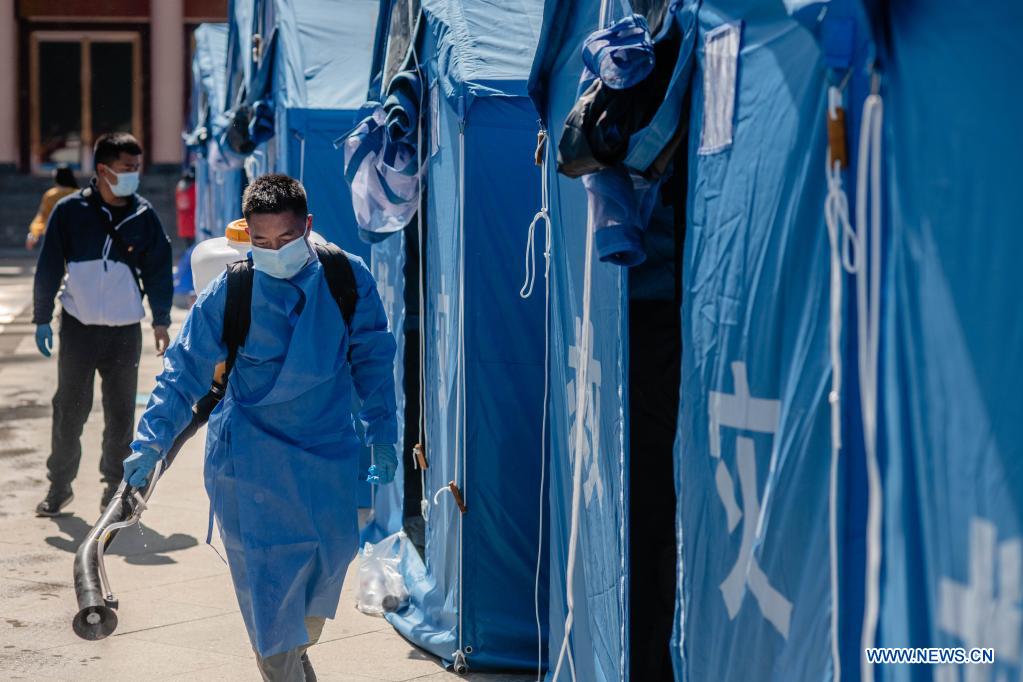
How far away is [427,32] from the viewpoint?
5.92m

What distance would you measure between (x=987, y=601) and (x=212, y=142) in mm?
14995

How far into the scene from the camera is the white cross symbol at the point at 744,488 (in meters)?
2.46

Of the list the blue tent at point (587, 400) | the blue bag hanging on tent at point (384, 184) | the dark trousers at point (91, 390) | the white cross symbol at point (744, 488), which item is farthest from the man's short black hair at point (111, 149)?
the white cross symbol at point (744, 488)

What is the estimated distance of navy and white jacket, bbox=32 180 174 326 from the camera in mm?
7246

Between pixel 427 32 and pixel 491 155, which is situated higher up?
pixel 427 32

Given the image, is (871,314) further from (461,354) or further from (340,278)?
(461,354)

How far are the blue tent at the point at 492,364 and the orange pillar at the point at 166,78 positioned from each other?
84.4 ft

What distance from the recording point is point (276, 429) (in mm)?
4078

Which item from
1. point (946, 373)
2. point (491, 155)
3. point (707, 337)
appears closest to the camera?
point (946, 373)

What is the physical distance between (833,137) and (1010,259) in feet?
1.55

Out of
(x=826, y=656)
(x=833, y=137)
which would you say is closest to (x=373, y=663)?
(x=826, y=656)

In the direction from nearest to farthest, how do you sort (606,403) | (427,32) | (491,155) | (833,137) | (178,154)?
(833,137) → (606,403) → (491,155) → (427,32) → (178,154)

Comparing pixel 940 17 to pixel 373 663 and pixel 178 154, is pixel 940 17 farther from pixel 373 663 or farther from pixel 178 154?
pixel 178 154

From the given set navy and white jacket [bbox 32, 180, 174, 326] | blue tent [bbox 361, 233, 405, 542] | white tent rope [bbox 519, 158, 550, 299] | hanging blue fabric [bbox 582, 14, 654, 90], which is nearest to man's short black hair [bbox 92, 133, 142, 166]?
navy and white jacket [bbox 32, 180, 174, 326]
